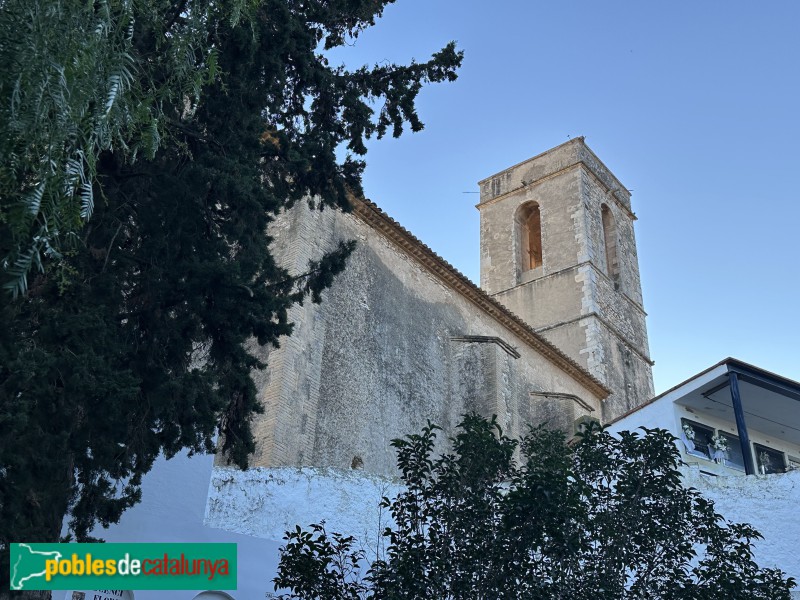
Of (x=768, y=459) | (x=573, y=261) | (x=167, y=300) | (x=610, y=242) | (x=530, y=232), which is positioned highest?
(x=530, y=232)

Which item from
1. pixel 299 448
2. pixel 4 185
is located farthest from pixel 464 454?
pixel 299 448

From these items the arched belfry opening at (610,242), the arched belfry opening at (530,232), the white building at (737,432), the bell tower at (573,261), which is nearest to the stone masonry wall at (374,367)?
the white building at (737,432)

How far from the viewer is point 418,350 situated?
1488 centimetres

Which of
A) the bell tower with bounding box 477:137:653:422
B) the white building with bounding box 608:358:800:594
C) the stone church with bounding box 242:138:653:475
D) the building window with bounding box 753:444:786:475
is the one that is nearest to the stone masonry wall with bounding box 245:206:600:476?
the stone church with bounding box 242:138:653:475

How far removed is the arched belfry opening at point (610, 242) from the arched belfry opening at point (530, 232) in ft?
7.10

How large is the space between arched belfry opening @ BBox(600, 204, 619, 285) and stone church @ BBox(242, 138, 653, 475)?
51.8 inches

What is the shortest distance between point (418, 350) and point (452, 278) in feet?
6.75

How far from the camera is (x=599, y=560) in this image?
608 cm

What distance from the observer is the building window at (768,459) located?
44.3 feet

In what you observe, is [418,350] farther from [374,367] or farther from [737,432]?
[737,432]

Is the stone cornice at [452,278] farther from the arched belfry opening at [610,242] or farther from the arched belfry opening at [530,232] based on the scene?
the arched belfry opening at [530,232]

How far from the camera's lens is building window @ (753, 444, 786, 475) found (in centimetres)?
1349

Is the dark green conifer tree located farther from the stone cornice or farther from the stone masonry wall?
the stone cornice

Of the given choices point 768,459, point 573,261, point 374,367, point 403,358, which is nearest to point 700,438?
point 768,459
